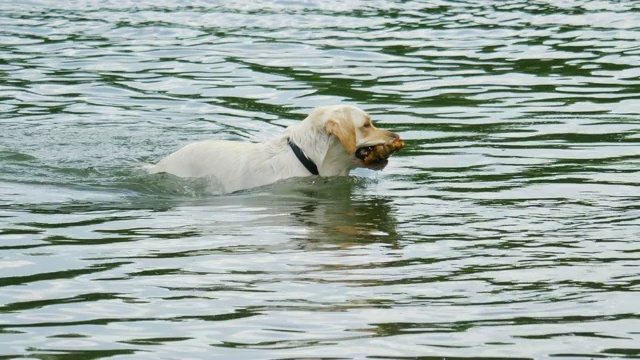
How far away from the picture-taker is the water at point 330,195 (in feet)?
21.0

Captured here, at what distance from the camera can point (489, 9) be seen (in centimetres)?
2153

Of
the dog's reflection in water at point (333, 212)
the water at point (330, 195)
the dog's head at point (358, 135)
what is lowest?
the dog's reflection in water at point (333, 212)

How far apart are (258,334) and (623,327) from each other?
1704mm

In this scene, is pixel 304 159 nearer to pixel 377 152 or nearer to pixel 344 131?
pixel 344 131

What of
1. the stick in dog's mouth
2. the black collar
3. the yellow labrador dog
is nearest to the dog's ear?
the yellow labrador dog

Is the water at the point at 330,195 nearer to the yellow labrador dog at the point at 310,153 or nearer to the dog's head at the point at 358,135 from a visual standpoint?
the yellow labrador dog at the point at 310,153

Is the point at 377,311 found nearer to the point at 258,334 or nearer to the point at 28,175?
the point at 258,334

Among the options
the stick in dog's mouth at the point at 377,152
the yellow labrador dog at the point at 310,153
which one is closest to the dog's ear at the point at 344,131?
the yellow labrador dog at the point at 310,153

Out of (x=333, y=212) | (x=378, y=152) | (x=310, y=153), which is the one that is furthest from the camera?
(x=310, y=153)

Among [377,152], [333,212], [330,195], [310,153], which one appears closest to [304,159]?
[310,153]

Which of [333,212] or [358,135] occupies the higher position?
[358,135]

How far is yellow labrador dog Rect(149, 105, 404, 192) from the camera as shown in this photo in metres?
10.8

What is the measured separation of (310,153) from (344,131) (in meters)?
0.40

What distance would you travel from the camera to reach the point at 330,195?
1076 cm
